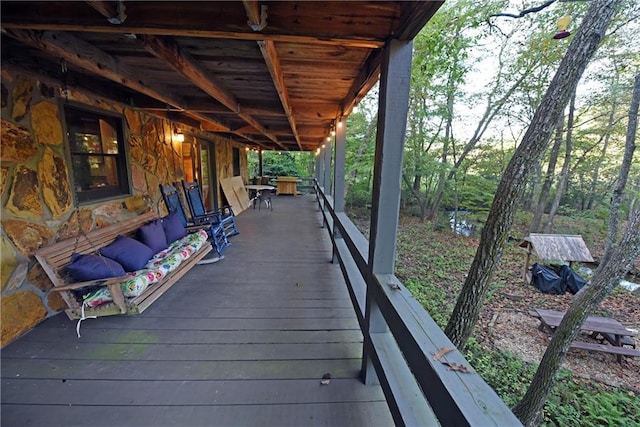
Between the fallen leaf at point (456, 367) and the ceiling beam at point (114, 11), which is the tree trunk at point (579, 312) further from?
the ceiling beam at point (114, 11)

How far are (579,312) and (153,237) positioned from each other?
4856mm

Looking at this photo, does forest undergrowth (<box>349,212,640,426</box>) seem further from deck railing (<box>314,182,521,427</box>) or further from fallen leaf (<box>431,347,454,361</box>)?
fallen leaf (<box>431,347,454,361</box>)

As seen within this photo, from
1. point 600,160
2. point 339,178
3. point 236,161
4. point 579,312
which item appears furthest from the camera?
point 600,160

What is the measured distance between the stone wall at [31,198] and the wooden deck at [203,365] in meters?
0.25

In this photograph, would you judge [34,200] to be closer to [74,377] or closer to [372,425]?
[74,377]

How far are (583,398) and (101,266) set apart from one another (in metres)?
5.94

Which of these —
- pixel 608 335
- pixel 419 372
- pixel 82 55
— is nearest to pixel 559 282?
pixel 608 335

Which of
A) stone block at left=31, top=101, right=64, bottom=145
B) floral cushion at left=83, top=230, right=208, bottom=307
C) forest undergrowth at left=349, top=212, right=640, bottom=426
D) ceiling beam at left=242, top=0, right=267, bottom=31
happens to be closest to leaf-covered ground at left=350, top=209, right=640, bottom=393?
forest undergrowth at left=349, top=212, right=640, bottom=426

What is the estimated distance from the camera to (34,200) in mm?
2158

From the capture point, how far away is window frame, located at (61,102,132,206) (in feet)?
8.16

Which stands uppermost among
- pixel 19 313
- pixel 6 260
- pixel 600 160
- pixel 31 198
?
pixel 600 160

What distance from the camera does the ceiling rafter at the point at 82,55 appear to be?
152 cm

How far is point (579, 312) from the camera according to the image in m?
2.86

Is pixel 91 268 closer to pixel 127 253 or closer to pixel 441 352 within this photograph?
pixel 127 253
